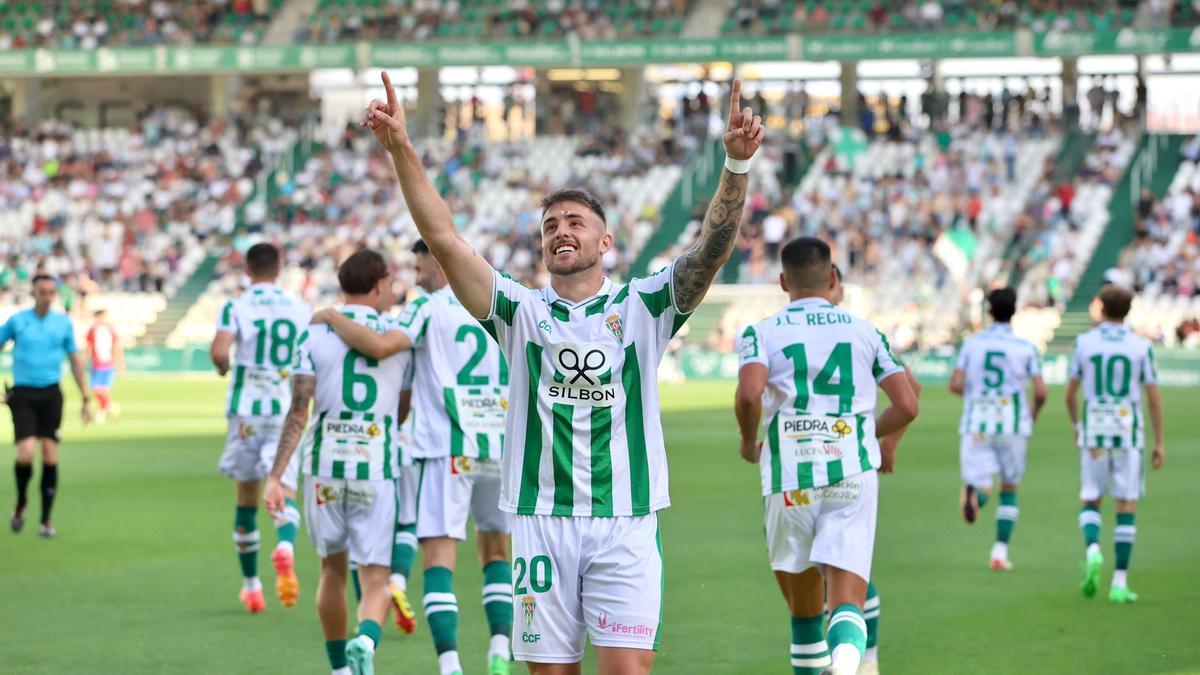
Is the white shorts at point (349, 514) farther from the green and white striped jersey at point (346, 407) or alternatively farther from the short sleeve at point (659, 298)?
the short sleeve at point (659, 298)

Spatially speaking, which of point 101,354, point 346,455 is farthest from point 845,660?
point 101,354

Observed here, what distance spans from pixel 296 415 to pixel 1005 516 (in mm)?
6638

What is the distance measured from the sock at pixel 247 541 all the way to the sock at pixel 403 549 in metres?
2.12

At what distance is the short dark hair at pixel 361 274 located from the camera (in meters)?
8.20

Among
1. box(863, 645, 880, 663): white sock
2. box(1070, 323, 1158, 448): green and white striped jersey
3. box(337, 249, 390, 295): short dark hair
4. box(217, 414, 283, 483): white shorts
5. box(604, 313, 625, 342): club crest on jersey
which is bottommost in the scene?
box(863, 645, 880, 663): white sock

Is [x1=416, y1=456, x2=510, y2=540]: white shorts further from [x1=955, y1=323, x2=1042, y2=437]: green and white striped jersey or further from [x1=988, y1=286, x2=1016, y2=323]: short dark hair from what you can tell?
[x1=955, y1=323, x2=1042, y2=437]: green and white striped jersey

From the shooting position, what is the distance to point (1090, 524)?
1191cm

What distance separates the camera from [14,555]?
13383 mm

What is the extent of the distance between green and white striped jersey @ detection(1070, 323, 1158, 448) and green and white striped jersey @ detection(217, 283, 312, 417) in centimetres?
554

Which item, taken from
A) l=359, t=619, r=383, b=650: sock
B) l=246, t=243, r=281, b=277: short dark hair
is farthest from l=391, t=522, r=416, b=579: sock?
l=246, t=243, r=281, b=277: short dark hair

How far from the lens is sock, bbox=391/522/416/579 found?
9.14 meters

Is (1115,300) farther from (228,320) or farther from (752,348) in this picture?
(228,320)

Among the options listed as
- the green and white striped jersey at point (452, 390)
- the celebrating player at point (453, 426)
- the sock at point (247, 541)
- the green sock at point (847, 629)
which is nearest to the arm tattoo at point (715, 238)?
the green sock at point (847, 629)

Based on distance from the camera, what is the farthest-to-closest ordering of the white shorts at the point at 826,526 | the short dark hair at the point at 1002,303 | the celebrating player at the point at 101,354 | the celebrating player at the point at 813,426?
1. the celebrating player at the point at 101,354
2. the short dark hair at the point at 1002,303
3. the celebrating player at the point at 813,426
4. the white shorts at the point at 826,526
